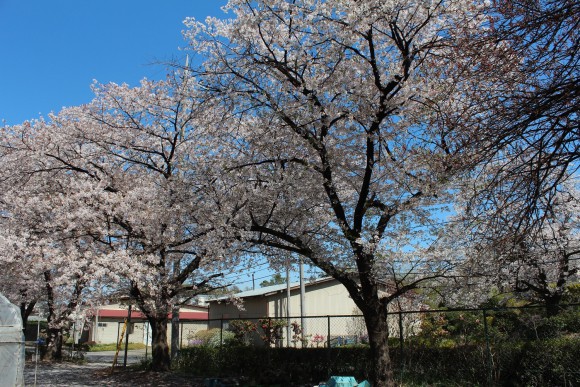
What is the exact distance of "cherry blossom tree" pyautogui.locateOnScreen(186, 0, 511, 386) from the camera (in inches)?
348

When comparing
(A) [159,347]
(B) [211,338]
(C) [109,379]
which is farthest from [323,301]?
(C) [109,379]

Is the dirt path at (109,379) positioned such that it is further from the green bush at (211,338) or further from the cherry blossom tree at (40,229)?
the green bush at (211,338)

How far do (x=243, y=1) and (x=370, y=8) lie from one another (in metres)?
2.58

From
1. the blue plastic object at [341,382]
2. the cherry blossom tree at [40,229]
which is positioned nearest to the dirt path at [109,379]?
the cherry blossom tree at [40,229]

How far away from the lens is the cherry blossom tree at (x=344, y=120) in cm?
884

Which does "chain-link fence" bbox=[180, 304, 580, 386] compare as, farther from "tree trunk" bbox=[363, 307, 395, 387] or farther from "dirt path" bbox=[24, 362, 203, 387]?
"dirt path" bbox=[24, 362, 203, 387]

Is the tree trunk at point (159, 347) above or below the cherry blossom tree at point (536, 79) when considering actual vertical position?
below

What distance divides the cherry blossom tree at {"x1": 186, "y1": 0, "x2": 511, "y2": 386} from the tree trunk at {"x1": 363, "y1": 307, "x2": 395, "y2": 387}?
0.02 m

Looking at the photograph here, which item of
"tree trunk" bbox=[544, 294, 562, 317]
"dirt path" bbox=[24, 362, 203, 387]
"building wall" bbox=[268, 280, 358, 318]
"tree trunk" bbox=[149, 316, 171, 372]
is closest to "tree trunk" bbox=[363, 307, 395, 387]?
"dirt path" bbox=[24, 362, 203, 387]

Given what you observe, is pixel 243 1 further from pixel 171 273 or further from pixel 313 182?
pixel 171 273

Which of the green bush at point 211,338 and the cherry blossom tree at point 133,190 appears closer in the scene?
the cherry blossom tree at point 133,190

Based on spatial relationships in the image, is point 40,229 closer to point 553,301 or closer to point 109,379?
point 109,379

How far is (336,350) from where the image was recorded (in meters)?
13.6

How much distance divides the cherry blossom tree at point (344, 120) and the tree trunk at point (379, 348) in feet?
0.06
